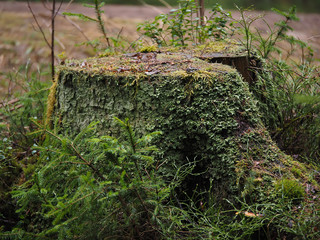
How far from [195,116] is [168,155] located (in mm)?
365

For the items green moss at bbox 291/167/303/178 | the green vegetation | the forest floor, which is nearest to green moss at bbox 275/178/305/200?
the green vegetation

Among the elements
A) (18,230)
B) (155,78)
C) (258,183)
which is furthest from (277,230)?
(18,230)

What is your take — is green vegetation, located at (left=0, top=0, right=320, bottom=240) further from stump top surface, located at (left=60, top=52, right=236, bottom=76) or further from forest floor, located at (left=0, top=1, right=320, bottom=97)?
forest floor, located at (left=0, top=1, right=320, bottom=97)

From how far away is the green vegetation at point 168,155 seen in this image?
171cm

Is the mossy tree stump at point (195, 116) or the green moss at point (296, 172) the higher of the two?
the mossy tree stump at point (195, 116)

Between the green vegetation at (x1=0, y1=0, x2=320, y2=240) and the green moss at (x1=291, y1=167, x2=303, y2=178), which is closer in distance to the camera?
the green vegetation at (x1=0, y1=0, x2=320, y2=240)

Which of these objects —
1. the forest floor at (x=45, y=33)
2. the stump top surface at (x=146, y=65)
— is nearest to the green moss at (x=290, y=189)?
the stump top surface at (x=146, y=65)

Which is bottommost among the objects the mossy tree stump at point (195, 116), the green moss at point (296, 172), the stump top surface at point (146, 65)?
the green moss at point (296, 172)

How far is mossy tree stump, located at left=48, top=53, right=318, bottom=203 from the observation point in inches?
85.0

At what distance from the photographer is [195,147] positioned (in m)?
2.33

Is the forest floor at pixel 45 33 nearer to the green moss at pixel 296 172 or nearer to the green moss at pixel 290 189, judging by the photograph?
the green moss at pixel 296 172

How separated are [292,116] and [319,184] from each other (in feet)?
2.89

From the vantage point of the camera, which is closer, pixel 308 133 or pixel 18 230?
pixel 18 230

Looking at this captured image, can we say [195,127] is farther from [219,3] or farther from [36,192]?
[219,3]
